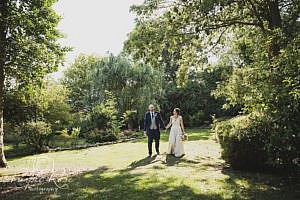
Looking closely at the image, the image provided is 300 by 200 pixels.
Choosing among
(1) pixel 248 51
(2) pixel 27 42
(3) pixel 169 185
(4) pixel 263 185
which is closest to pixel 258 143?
(4) pixel 263 185

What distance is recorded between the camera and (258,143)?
19.7 ft

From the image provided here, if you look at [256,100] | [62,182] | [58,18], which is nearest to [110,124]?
[58,18]

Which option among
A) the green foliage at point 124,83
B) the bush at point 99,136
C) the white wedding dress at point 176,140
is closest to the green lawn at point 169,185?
the white wedding dress at point 176,140

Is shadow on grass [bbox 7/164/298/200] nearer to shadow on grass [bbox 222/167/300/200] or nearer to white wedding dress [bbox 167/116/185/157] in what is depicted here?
shadow on grass [bbox 222/167/300/200]

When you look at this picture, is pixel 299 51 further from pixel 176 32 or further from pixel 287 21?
pixel 287 21

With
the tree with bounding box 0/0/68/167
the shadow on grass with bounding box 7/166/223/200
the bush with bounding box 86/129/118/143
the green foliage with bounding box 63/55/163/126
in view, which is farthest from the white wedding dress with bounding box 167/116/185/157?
the green foliage with bounding box 63/55/163/126

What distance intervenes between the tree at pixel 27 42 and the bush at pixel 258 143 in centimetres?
776

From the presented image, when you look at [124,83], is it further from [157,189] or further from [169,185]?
[157,189]

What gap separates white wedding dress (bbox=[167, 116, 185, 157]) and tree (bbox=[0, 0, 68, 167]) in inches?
232

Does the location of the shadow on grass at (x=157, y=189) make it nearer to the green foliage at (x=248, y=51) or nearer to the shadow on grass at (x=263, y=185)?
the shadow on grass at (x=263, y=185)

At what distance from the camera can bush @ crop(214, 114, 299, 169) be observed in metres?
4.75

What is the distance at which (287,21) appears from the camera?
9961 millimetres

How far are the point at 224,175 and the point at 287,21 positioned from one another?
7.77 meters

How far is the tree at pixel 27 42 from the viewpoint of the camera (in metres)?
8.66
